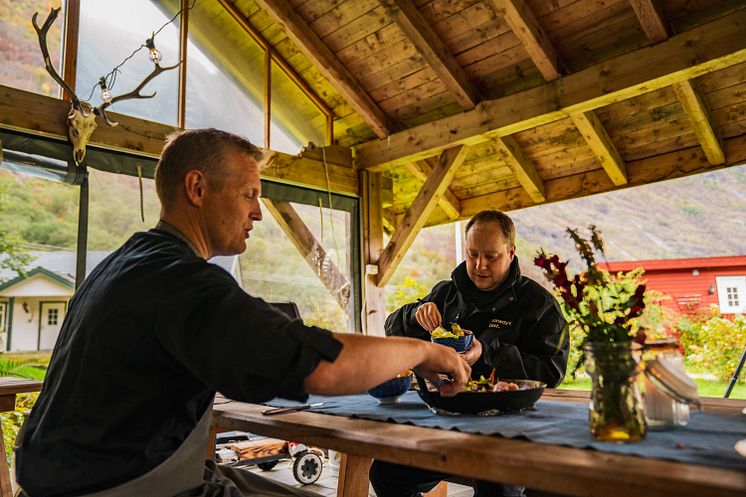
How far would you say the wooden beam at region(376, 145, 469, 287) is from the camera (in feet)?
14.8

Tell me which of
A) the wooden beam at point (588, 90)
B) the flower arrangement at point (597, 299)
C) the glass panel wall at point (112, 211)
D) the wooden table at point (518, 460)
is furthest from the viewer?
the glass panel wall at point (112, 211)

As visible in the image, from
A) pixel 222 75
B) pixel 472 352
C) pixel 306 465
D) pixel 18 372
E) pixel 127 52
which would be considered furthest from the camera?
pixel 222 75

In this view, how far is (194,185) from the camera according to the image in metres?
1.26

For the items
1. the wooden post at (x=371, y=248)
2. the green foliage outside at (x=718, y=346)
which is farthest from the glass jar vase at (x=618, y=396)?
the green foliage outside at (x=718, y=346)

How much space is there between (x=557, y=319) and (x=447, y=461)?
1.28m

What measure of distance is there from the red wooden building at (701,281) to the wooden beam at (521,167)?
235 inches

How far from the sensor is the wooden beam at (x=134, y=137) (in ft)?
11.0

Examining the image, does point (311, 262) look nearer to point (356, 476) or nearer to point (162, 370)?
point (356, 476)

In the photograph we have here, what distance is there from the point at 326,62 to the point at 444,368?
3.75 metres

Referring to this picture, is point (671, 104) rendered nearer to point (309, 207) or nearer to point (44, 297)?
point (309, 207)

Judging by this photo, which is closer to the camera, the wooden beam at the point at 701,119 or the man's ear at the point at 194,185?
the man's ear at the point at 194,185

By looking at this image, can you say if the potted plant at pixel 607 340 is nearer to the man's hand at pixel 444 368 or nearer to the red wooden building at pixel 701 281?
the man's hand at pixel 444 368

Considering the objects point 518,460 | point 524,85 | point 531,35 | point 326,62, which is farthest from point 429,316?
point 326,62

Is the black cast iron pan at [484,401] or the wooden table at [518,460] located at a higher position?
the black cast iron pan at [484,401]
